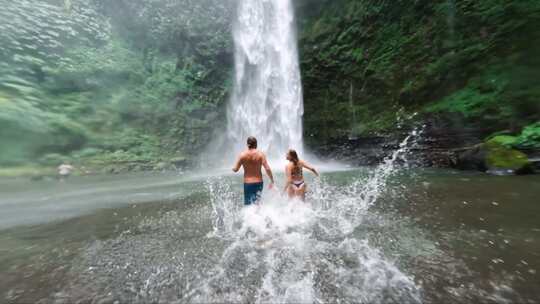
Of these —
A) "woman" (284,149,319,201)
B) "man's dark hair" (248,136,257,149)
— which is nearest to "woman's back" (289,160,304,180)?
"woman" (284,149,319,201)

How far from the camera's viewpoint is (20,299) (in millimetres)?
2672

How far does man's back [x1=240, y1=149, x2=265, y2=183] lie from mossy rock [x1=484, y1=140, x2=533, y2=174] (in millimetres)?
8091

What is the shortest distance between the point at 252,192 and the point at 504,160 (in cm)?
842

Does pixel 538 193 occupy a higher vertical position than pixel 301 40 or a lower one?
lower

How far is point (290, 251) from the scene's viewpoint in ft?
11.5

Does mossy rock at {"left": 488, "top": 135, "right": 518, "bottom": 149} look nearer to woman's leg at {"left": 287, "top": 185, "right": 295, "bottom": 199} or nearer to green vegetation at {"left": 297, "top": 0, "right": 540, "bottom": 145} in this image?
green vegetation at {"left": 297, "top": 0, "right": 540, "bottom": 145}

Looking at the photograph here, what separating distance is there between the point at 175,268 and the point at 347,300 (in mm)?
1876

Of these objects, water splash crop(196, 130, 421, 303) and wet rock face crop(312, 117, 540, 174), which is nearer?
water splash crop(196, 130, 421, 303)

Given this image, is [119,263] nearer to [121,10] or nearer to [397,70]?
[397,70]

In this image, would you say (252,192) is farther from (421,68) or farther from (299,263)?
(421,68)

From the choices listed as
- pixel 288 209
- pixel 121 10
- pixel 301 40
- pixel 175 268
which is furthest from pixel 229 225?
pixel 121 10

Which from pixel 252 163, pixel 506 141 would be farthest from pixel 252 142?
pixel 506 141

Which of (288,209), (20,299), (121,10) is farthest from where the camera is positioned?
(121,10)

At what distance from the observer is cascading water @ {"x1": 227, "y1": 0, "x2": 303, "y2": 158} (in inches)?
772
